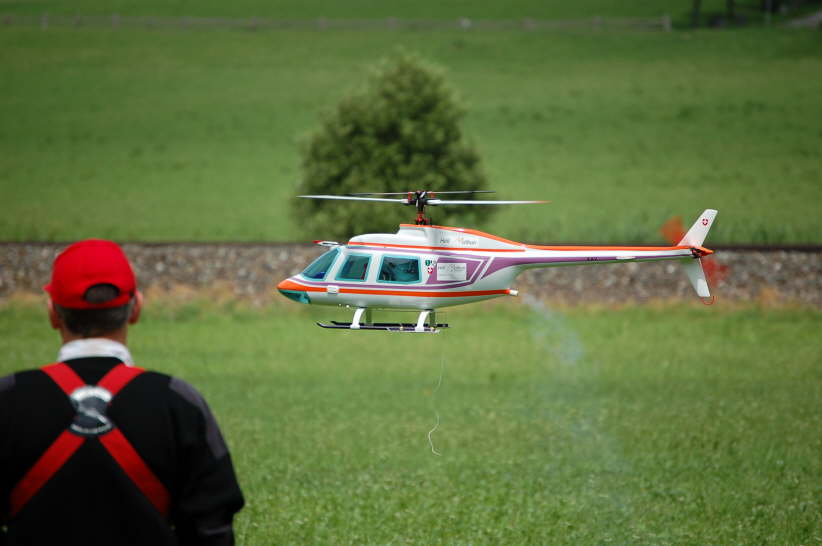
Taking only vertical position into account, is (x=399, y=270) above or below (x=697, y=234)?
below

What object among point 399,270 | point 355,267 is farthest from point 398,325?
point 355,267

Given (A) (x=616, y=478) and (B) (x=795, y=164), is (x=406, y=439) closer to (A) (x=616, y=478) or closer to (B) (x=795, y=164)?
(A) (x=616, y=478)

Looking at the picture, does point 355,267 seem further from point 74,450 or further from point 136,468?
point 74,450

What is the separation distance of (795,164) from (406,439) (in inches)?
1780

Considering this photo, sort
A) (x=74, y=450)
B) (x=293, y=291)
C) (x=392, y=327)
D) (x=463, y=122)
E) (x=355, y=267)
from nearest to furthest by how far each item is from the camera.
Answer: (x=74, y=450)
(x=392, y=327)
(x=355, y=267)
(x=293, y=291)
(x=463, y=122)

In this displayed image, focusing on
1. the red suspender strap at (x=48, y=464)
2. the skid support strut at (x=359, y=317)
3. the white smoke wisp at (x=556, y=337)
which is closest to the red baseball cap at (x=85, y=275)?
the red suspender strap at (x=48, y=464)

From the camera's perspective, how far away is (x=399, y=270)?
596 cm

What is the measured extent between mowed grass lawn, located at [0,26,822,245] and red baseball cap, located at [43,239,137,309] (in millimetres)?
33903

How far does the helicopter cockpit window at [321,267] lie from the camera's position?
623 centimetres

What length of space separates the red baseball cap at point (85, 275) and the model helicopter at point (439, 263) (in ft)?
4.01

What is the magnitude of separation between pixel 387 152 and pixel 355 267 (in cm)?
2551

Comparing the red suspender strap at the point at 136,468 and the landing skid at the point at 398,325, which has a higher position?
the landing skid at the point at 398,325

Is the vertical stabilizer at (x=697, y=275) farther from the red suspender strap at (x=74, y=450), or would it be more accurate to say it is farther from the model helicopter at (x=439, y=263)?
the red suspender strap at (x=74, y=450)

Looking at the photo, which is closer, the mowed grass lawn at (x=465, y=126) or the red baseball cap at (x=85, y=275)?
the red baseball cap at (x=85, y=275)
